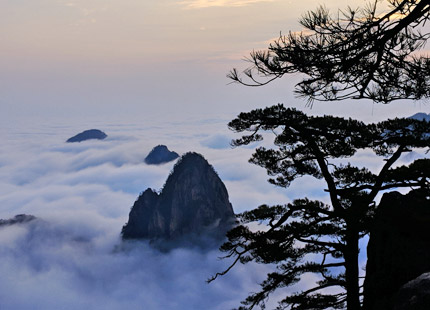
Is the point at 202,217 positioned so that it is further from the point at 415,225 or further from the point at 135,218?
the point at 415,225

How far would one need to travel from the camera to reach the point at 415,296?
15.2 feet

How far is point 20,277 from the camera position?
650ft

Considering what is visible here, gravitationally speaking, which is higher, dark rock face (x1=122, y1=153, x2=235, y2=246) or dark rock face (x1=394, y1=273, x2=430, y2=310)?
dark rock face (x1=122, y1=153, x2=235, y2=246)

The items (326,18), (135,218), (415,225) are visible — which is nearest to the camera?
(326,18)

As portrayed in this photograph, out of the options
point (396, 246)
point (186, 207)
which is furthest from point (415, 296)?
point (186, 207)

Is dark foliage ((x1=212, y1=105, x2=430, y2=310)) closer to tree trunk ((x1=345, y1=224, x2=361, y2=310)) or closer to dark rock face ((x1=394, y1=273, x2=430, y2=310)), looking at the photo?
tree trunk ((x1=345, y1=224, x2=361, y2=310))

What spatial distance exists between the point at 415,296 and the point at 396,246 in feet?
9.18

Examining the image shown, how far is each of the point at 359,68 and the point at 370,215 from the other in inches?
134

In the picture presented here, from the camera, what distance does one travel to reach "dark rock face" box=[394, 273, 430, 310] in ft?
14.7

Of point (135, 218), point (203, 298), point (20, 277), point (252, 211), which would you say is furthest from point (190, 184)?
point (252, 211)

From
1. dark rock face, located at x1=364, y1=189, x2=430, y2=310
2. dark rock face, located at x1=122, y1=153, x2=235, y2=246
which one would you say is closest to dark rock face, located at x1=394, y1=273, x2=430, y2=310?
dark rock face, located at x1=364, y1=189, x2=430, y2=310

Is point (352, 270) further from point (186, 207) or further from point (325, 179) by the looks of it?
point (186, 207)

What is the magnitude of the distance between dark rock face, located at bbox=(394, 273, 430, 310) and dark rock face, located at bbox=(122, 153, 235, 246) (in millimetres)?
155387

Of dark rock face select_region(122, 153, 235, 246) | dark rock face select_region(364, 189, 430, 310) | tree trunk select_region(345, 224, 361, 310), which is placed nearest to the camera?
dark rock face select_region(364, 189, 430, 310)
